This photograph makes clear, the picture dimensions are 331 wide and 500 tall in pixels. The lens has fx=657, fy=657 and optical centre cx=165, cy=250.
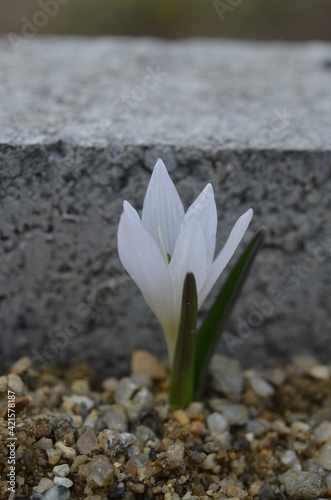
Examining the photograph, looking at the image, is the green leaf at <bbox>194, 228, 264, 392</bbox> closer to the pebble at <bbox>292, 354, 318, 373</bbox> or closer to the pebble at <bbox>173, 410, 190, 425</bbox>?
the pebble at <bbox>173, 410, 190, 425</bbox>

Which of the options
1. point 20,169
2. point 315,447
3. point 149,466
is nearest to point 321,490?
point 315,447

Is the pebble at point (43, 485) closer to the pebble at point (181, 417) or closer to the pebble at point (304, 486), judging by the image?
A: the pebble at point (181, 417)

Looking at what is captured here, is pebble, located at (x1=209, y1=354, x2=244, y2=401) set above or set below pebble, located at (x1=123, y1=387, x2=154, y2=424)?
below

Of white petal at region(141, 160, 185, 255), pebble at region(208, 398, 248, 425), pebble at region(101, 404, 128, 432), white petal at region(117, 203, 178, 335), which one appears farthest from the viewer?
pebble at region(208, 398, 248, 425)

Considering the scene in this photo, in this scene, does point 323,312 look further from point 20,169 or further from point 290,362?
point 20,169

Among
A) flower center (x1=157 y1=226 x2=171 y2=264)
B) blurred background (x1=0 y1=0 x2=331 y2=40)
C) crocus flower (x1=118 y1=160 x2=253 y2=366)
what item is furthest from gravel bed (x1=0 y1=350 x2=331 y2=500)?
blurred background (x1=0 y1=0 x2=331 y2=40)

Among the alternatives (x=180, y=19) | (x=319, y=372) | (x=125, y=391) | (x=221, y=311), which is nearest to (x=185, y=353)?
(x=221, y=311)

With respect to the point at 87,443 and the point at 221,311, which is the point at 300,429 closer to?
the point at 221,311
